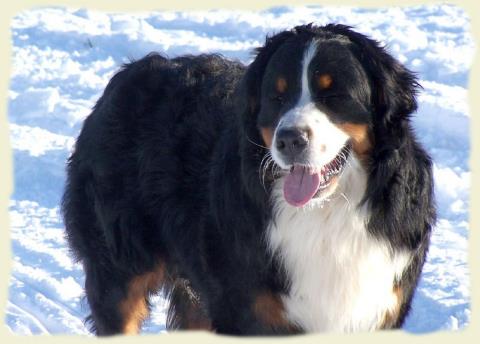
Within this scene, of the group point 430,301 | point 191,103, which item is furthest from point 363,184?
point 430,301

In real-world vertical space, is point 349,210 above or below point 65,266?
above

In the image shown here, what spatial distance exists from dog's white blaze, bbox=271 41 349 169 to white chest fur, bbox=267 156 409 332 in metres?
0.22

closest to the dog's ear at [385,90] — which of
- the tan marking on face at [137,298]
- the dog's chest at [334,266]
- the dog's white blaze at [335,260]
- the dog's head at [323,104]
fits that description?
the dog's head at [323,104]

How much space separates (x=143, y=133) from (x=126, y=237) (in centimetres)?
61

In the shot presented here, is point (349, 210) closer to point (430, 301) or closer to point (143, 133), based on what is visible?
point (143, 133)

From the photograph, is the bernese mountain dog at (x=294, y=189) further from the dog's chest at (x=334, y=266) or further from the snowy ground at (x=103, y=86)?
the snowy ground at (x=103, y=86)

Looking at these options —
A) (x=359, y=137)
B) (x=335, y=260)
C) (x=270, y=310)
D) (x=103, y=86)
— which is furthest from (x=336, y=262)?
(x=103, y=86)

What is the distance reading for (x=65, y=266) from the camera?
823 centimetres

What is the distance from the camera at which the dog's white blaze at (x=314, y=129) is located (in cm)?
473

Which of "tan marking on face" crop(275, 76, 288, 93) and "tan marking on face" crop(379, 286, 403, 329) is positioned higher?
"tan marking on face" crop(275, 76, 288, 93)

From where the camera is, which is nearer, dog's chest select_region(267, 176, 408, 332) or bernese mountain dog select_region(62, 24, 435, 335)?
bernese mountain dog select_region(62, 24, 435, 335)

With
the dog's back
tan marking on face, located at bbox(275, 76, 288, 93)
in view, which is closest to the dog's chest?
tan marking on face, located at bbox(275, 76, 288, 93)

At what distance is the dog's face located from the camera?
4.80m

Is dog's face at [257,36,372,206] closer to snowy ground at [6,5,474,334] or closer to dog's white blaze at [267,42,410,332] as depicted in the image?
dog's white blaze at [267,42,410,332]
